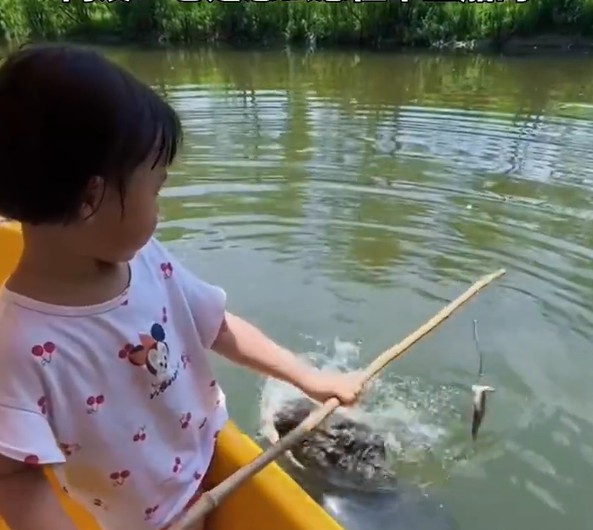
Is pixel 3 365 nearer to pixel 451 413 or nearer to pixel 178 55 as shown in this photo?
pixel 451 413

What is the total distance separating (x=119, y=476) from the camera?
100 centimetres

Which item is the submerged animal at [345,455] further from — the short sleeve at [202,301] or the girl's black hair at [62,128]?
the girl's black hair at [62,128]

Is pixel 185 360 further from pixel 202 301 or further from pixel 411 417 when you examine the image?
pixel 411 417

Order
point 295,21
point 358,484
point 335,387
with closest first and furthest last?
point 335,387, point 358,484, point 295,21

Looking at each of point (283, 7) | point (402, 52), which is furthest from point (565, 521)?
point (283, 7)

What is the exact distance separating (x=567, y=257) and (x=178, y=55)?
679 centimetres

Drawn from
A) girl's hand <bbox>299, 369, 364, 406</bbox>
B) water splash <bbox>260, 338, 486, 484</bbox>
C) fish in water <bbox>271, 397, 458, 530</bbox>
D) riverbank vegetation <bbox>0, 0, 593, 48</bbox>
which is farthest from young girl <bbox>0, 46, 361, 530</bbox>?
riverbank vegetation <bbox>0, 0, 593, 48</bbox>

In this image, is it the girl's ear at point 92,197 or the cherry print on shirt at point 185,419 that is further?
the cherry print on shirt at point 185,419

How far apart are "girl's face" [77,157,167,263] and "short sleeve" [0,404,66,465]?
7.2 inches

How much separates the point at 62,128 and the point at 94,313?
0.23 m

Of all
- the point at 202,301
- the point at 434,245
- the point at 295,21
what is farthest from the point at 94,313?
the point at 295,21

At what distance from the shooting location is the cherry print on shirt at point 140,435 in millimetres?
985

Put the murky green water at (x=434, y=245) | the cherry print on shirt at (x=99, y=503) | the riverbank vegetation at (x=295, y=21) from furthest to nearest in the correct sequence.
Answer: the riverbank vegetation at (x=295, y=21)
the murky green water at (x=434, y=245)
the cherry print on shirt at (x=99, y=503)

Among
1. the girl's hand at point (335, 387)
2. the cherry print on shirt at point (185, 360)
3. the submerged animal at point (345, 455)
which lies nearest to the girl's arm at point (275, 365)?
the girl's hand at point (335, 387)
